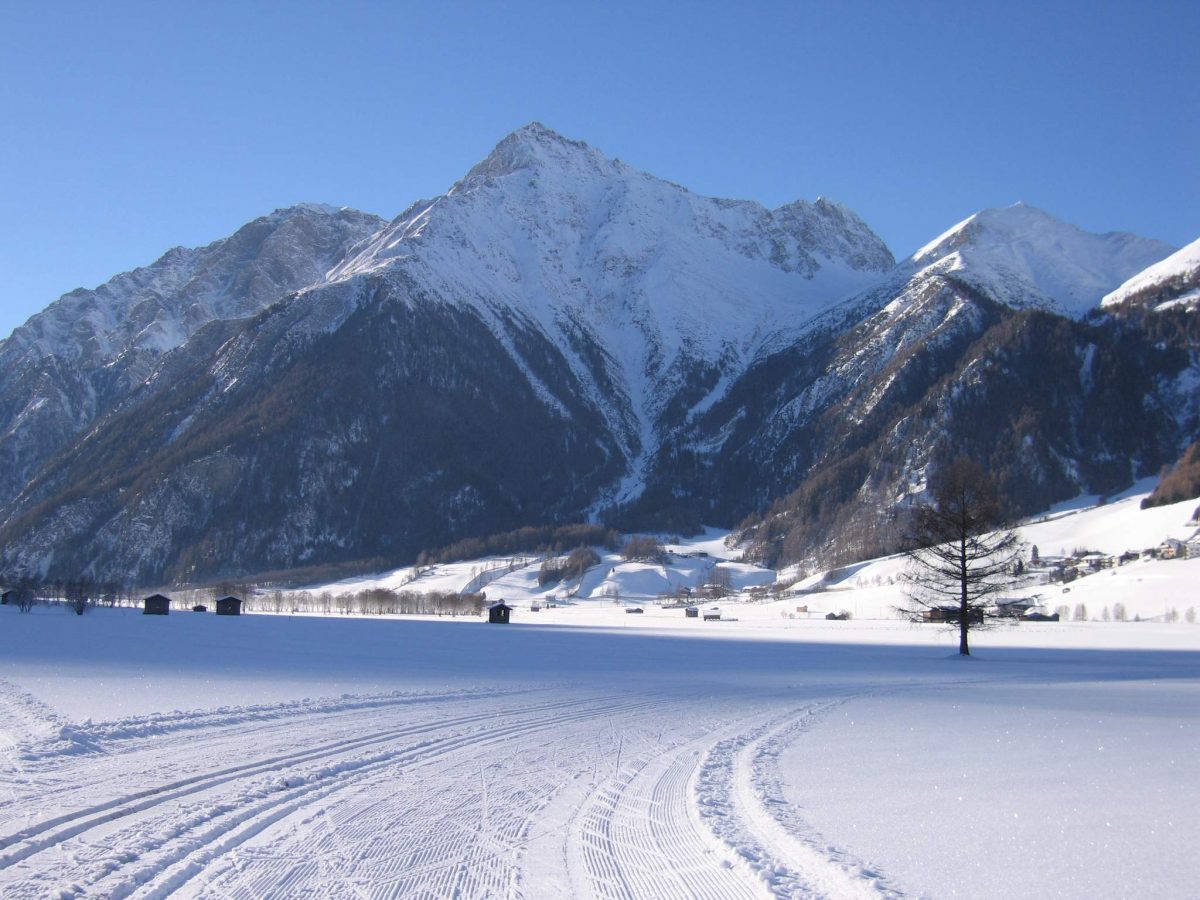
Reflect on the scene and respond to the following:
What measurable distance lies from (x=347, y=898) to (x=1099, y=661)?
45259 millimetres

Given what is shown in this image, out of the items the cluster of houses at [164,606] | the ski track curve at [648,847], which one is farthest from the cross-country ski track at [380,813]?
the cluster of houses at [164,606]

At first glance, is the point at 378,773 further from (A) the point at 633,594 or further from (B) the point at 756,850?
(A) the point at 633,594

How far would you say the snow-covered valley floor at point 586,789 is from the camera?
358 inches

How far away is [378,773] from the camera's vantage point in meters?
14.2

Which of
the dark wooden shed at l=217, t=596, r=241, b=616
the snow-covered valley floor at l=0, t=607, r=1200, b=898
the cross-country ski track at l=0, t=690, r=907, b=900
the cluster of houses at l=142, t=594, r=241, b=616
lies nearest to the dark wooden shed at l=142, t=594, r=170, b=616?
the cluster of houses at l=142, t=594, r=241, b=616

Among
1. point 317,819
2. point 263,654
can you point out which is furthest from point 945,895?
point 263,654

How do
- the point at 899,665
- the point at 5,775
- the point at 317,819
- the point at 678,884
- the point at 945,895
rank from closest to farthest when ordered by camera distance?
the point at 945,895 < the point at 678,884 < the point at 317,819 < the point at 5,775 < the point at 899,665

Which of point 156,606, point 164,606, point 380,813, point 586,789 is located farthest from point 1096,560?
point 380,813

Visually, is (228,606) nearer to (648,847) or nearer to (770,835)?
(648,847)

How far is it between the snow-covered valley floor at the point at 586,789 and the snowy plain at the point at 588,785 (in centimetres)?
5

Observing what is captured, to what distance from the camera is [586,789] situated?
13.1 m

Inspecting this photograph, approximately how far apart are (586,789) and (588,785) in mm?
278

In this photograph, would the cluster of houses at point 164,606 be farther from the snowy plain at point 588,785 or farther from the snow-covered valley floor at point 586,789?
the snow-covered valley floor at point 586,789

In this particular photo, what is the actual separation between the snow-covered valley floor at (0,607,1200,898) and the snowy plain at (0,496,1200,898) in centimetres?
5
